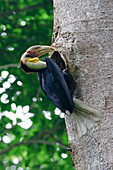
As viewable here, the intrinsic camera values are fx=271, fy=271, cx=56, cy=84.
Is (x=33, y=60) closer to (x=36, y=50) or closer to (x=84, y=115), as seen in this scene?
(x=36, y=50)

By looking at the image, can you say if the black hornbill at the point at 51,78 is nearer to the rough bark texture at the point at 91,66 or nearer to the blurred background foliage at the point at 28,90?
the rough bark texture at the point at 91,66

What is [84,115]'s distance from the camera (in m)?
1.77

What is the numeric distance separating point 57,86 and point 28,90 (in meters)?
2.03

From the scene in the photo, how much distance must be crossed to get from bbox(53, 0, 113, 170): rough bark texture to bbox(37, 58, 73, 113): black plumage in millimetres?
85

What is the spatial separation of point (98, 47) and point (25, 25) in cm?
237

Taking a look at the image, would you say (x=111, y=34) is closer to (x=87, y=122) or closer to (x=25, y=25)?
(x=87, y=122)

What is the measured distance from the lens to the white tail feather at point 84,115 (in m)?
1.65

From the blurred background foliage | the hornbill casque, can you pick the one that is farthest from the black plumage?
the blurred background foliage

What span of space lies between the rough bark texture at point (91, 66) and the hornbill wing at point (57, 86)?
84 mm

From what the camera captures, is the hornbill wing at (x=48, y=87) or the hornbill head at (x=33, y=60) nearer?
the hornbill wing at (x=48, y=87)

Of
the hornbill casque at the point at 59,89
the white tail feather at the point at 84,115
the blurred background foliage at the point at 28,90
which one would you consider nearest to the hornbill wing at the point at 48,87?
the hornbill casque at the point at 59,89

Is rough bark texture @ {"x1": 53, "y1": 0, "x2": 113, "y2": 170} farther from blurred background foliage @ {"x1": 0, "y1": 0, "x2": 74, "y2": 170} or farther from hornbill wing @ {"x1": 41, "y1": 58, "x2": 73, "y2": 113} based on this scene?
blurred background foliage @ {"x1": 0, "y1": 0, "x2": 74, "y2": 170}

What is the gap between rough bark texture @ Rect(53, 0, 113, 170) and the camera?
5.26 feet

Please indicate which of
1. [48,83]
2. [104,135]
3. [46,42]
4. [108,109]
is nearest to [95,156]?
[104,135]
